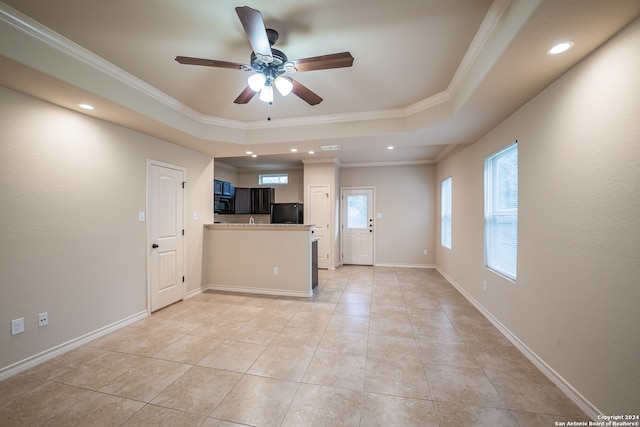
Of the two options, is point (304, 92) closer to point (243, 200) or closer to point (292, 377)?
point (292, 377)

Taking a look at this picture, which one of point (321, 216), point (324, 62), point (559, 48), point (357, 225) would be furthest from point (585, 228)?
point (357, 225)

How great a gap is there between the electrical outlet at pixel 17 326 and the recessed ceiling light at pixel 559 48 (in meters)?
4.51

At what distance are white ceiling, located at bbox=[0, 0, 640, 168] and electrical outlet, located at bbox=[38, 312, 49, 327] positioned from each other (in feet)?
6.45

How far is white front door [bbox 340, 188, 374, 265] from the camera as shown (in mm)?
6429

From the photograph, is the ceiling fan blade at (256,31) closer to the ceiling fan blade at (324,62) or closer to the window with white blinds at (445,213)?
the ceiling fan blade at (324,62)

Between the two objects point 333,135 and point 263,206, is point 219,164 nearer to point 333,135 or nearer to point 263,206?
point 263,206

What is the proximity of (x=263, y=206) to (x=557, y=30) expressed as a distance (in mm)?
6093

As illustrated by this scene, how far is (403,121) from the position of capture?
3395 mm

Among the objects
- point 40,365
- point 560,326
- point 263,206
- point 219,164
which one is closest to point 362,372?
point 560,326

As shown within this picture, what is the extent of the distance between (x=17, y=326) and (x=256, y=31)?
306 centimetres

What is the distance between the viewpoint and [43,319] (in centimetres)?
229

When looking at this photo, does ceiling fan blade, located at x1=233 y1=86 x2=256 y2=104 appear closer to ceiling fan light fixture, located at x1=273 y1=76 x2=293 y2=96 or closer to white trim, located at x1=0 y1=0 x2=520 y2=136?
ceiling fan light fixture, located at x1=273 y1=76 x2=293 y2=96

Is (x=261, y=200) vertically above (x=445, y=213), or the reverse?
(x=261, y=200)

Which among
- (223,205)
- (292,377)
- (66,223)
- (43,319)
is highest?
(223,205)
